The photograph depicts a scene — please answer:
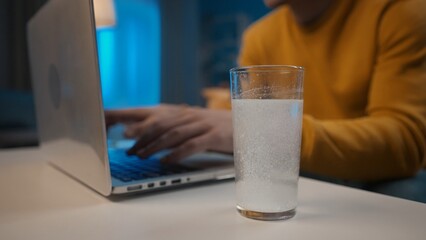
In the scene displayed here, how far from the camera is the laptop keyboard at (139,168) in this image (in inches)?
21.3

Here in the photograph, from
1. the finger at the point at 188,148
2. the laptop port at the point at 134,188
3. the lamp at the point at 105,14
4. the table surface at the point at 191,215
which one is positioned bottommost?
the table surface at the point at 191,215

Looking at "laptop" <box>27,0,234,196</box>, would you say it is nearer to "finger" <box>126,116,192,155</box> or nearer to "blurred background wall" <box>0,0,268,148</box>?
"finger" <box>126,116,192,155</box>

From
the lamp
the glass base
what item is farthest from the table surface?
the lamp

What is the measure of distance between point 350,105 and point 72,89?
0.71m

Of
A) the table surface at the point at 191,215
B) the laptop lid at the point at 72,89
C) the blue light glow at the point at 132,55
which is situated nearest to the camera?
the table surface at the point at 191,215

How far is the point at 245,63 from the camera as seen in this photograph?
50.0 inches

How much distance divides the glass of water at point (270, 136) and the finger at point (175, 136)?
22cm

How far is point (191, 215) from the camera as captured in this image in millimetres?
421

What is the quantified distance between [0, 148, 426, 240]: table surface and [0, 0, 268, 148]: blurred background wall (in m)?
0.62

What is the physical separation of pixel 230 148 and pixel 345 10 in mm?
556

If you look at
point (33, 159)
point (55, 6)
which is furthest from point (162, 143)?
point (33, 159)

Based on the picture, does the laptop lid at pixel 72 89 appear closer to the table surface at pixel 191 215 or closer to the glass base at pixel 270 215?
the table surface at pixel 191 215

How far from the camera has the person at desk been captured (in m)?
0.66

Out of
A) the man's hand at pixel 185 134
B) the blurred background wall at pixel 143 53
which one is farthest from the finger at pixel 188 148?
the blurred background wall at pixel 143 53
